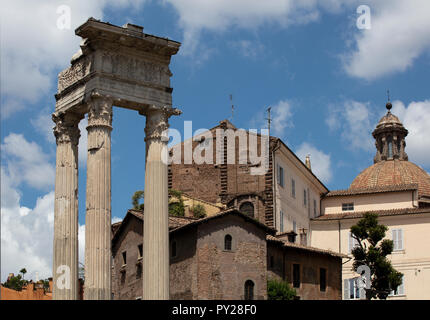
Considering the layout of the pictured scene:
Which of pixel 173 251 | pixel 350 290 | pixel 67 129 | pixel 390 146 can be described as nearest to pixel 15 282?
pixel 173 251

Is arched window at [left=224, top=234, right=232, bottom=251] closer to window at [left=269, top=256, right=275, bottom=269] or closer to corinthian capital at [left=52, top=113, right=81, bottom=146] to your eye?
window at [left=269, top=256, right=275, bottom=269]

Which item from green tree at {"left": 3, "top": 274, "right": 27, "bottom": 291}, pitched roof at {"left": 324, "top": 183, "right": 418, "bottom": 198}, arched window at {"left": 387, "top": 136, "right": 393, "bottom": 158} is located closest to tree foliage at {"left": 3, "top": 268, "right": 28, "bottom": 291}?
green tree at {"left": 3, "top": 274, "right": 27, "bottom": 291}

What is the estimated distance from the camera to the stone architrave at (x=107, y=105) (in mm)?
28953

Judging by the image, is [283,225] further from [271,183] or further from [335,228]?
[335,228]

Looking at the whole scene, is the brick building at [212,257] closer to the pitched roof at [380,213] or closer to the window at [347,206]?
the pitched roof at [380,213]

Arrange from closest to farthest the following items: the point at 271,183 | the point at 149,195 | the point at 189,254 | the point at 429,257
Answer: the point at 149,195 → the point at 189,254 → the point at 271,183 → the point at 429,257

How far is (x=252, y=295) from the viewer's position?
159 feet

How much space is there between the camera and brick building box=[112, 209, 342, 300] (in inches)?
1832

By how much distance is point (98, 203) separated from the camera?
95.6ft

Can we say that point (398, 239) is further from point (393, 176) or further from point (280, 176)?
point (393, 176)

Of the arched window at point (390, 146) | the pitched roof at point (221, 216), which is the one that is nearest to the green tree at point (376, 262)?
the pitched roof at point (221, 216)
